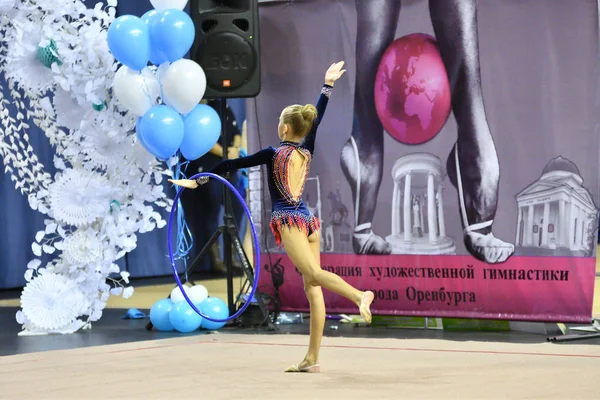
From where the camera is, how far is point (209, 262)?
12.1 metres

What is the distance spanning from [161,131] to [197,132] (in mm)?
316

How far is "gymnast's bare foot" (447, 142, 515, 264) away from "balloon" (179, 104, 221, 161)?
69.1 inches

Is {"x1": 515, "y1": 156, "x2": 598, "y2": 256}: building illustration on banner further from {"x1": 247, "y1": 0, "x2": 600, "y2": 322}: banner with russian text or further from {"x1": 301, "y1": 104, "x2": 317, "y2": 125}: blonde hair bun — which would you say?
{"x1": 301, "y1": 104, "x2": 317, "y2": 125}: blonde hair bun

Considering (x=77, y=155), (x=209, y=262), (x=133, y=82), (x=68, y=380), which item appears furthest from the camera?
(x=209, y=262)

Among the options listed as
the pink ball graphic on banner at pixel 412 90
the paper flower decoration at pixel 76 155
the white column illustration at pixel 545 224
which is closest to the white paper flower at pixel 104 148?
the paper flower decoration at pixel 76 155

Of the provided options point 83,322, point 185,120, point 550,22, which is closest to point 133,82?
point 185,120

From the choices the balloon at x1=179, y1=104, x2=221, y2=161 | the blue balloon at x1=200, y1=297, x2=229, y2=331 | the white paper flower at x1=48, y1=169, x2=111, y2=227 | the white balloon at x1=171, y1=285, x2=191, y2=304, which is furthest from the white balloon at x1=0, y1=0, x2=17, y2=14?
the blue balloon at x1=200, y1=297, x2=229, y2=331

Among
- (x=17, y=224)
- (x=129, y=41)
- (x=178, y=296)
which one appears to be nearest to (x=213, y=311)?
(x=178, y=296)

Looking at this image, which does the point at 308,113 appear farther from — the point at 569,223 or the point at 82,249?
the point at 82,249

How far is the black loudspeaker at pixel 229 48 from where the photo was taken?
6867mm

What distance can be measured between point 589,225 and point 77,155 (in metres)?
3.73

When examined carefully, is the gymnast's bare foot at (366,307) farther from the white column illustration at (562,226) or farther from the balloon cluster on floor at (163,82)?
the balloon cluster on floor at (163,82)

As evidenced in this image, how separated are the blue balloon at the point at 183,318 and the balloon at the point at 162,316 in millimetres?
Answer: 70

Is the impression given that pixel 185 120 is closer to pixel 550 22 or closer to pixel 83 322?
pixel 83 322
